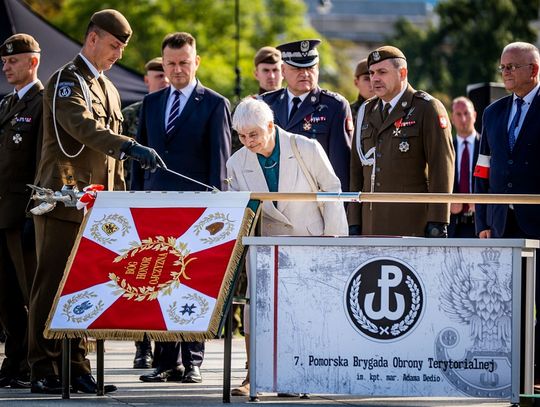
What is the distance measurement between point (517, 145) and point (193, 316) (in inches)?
104

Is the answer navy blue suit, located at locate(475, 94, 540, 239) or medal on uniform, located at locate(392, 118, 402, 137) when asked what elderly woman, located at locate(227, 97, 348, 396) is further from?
navy blue suit, located at locate(475, 94, 540, 239)

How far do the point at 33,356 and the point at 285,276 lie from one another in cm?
179

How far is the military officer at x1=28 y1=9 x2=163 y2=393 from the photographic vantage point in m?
7.82


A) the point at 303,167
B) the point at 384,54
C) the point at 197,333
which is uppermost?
the point at 384,54

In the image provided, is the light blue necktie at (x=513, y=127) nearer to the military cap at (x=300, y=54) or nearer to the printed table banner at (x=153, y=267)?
the military cap at (x=300, y=54)

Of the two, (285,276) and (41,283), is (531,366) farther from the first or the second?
(41,283)

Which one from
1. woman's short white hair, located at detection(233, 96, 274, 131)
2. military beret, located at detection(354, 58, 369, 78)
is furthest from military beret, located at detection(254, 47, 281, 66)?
woman's short white hair, located at detection(233, 96, 274, 131)

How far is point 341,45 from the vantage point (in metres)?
76.5

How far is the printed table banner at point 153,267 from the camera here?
7.02 m

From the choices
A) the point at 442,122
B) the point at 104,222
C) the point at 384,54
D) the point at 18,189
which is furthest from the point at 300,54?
the point at 104,222

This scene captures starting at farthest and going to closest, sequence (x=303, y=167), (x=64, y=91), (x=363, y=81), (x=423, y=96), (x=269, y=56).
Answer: (x=269, y=56), (x=363, y=81), (x=423, y=96), (x=64, y=91), (x=303, y=167)

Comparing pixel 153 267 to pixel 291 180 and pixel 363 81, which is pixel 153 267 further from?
pixel 363 81

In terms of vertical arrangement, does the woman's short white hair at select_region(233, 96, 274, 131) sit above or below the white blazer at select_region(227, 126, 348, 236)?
above

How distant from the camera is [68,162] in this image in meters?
7.96
